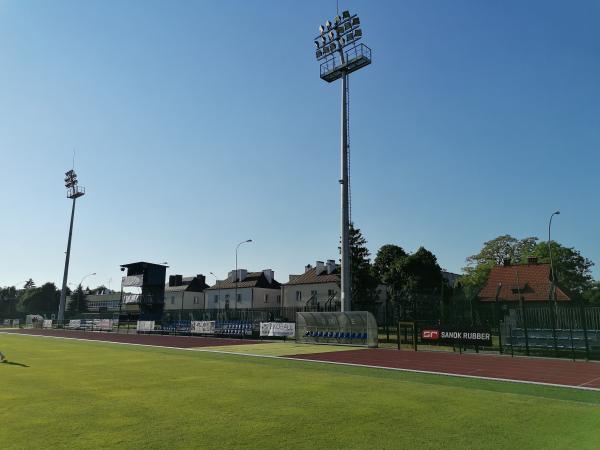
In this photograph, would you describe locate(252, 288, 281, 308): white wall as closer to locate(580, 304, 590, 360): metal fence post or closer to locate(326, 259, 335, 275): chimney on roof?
locate(326, 259, 335, 275): chimney on roof

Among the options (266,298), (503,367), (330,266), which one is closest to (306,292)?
(330,266)

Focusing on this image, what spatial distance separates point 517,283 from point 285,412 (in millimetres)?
51347

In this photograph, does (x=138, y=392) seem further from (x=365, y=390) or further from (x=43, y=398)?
(x=365, y=390)

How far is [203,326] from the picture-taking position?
40.6m

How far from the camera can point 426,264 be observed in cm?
5972

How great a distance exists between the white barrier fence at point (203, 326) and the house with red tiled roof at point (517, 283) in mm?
32834

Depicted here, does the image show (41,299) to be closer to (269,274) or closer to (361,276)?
(269,274)

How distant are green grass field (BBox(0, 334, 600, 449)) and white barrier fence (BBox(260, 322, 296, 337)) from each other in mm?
19361

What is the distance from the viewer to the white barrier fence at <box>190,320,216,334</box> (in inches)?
1564

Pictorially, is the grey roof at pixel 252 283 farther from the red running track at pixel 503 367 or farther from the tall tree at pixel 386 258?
the red running track at pixel 503 367

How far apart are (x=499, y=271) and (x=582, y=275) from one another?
80.7 feet

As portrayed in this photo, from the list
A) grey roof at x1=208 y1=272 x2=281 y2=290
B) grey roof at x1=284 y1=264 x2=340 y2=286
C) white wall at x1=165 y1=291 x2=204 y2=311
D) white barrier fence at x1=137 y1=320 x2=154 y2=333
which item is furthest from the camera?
white wall at x1=165 y1=291 x2=204 y2=311

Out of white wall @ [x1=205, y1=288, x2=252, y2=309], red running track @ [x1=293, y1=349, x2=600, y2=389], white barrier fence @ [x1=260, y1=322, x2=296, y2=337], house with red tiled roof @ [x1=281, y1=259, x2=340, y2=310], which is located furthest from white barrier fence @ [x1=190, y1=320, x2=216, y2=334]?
white wall @ [x1=205, y1=288, x2=252, y2=309]

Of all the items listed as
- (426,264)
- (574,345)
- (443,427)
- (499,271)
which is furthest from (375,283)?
(443,427)
